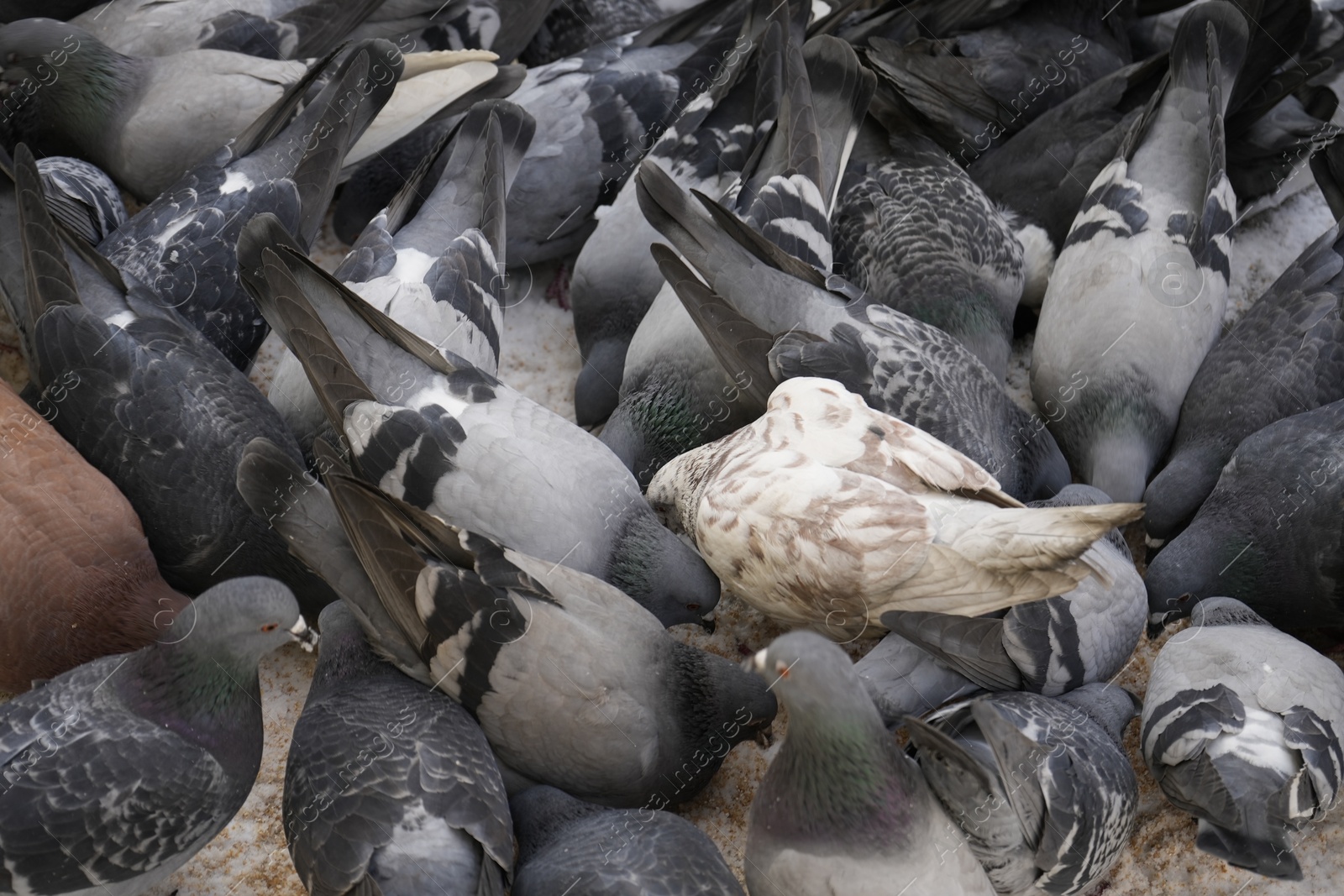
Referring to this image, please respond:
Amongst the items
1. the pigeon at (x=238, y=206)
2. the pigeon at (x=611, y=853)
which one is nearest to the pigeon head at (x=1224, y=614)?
the pigeon at (x=611, y=853)

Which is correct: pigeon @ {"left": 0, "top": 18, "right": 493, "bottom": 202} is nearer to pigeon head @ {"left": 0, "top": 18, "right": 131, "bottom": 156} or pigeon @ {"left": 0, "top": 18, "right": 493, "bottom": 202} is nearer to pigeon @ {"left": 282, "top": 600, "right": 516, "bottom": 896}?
pigeon head @ {"left": 0, "top": 18, "right": 131, "bottom": 156}

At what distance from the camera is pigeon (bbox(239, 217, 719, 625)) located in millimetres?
3084

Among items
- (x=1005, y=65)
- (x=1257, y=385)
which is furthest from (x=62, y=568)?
(x=1005, y=65)

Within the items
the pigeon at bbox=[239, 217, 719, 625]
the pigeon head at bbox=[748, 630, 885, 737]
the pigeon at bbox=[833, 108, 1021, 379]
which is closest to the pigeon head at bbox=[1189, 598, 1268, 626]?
the pigeon at bbox=[833, 108, 1021, 379]

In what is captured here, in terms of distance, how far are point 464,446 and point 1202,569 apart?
2043 millimetres

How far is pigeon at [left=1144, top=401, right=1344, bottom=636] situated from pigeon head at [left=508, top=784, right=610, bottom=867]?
1.72 metres

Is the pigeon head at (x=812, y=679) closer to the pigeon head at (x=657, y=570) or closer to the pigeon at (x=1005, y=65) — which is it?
the pigeon head at (x=657, y=570)

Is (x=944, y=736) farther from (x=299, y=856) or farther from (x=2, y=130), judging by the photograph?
(x=2, y=130)

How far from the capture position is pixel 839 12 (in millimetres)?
4277

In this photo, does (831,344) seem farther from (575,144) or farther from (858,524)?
(575,144)

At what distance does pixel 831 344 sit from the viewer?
325cm

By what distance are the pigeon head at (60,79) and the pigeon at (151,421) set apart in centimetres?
84

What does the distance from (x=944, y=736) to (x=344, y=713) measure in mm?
1355

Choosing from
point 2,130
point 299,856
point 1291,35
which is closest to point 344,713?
point 299,856
